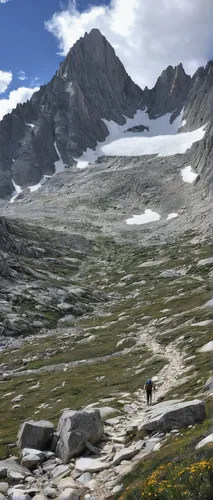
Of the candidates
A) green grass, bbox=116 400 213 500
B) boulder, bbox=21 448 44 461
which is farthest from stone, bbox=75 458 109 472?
green grass, bbox=116 400 213 500

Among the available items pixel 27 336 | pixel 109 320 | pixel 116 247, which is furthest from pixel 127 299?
pixel 116 247

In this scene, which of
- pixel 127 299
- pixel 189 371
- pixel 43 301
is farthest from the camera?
pixel 127 299

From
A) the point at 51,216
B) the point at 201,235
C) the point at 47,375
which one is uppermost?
the point at 51,216

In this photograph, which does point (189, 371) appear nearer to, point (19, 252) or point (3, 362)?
point (3, 362)

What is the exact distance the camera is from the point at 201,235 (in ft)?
455

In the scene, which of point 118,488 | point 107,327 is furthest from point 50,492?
point 107,327

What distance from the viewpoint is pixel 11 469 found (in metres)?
19.0

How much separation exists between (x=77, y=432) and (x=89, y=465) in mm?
2125

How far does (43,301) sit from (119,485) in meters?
62.1

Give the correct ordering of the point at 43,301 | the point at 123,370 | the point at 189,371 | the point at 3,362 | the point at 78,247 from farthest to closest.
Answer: the point at 78,247, the point at 43,301, the point at 3,362, the point at 123,370, the point at 189,371

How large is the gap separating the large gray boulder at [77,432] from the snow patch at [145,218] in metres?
155

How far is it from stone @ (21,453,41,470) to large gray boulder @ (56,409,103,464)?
110 centimetres

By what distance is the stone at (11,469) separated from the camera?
738 inches

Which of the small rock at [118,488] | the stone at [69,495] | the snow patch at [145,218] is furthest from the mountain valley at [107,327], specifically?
the snow patch at [145,218]
